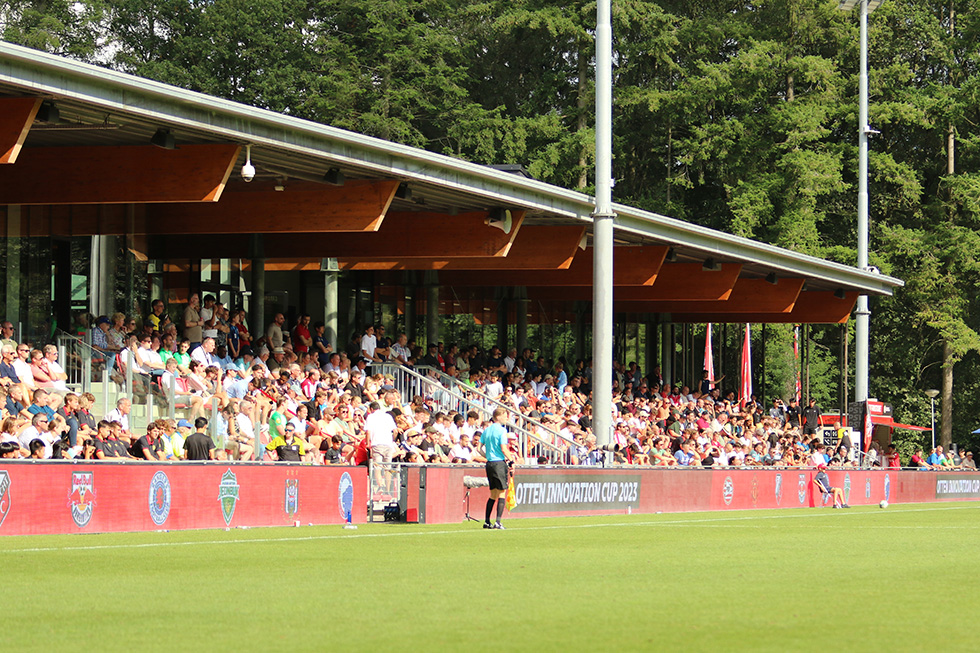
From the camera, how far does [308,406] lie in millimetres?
24531

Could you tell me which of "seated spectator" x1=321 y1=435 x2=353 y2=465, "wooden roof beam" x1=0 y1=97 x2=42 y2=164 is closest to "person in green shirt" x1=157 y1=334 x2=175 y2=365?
"seated spectator" x1=321 y1=435 x2=353 y2=465

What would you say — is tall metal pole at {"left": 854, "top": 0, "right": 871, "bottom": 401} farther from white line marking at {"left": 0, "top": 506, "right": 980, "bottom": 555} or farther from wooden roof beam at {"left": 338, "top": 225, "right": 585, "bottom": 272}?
white line marking at {"left": 0, "top": 506, "right": 980, "bottom": 555}

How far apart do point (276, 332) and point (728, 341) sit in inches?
1473

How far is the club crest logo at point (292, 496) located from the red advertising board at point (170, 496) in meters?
0.01

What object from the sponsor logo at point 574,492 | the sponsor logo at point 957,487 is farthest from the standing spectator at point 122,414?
the sponsor logo at point 957,487

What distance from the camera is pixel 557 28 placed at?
186ft

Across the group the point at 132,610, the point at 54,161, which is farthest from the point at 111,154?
the point at 132,610

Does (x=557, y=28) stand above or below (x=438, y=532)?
above

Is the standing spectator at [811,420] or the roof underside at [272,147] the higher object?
the roof underside at [272,147]

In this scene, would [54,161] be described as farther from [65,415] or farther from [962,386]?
[962,386]

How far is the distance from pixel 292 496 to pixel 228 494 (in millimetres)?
1242

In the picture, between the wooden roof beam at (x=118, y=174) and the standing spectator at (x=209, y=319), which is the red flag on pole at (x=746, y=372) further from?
the wooden roof beam at (x=118, y=174)

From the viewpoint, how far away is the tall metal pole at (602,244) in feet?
85.9

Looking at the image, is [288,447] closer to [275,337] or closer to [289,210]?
[289,210]
